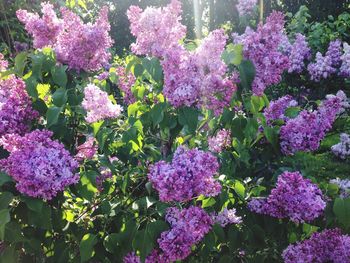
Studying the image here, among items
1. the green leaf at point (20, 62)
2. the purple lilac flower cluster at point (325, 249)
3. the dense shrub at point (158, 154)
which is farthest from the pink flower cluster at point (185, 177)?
the green leaf at point (20, 62)

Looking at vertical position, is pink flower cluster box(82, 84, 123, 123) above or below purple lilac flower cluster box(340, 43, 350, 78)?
above

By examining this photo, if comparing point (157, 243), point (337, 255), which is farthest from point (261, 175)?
point (157, 243)

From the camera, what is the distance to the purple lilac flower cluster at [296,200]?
7.46ft

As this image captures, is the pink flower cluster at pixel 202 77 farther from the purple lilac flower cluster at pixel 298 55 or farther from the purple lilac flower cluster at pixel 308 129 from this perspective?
the purple lilac flower cluster at pixel 298 55

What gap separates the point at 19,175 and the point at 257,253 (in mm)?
1449

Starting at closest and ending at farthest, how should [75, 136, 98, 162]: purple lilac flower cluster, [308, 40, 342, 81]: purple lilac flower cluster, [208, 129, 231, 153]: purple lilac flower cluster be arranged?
[75, 136, 98, 162]: purple lilac flower cluster < [208, 129, 231, 153]: purple lilac flower cluster < [308, 40, 342, 81]: purple lilac flower cluster

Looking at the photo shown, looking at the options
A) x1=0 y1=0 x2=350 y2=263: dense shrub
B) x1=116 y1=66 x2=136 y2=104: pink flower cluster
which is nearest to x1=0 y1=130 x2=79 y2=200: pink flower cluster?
x1=0 y1=0 x2=350 y2=263: dense shrub

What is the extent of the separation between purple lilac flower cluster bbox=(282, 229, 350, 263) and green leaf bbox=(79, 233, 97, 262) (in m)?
1.02

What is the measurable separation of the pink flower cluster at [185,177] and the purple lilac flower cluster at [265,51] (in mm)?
566

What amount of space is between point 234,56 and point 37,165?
3.19ft

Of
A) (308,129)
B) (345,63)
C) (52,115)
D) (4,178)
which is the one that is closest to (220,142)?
(308,129)

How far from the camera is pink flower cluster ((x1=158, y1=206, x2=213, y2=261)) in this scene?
2.08 meters

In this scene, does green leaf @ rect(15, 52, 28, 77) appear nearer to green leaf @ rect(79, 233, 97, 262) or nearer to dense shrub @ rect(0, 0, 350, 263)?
dense shrub @ rect(0, 0, 350, 263)

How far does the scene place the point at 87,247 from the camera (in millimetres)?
2281
